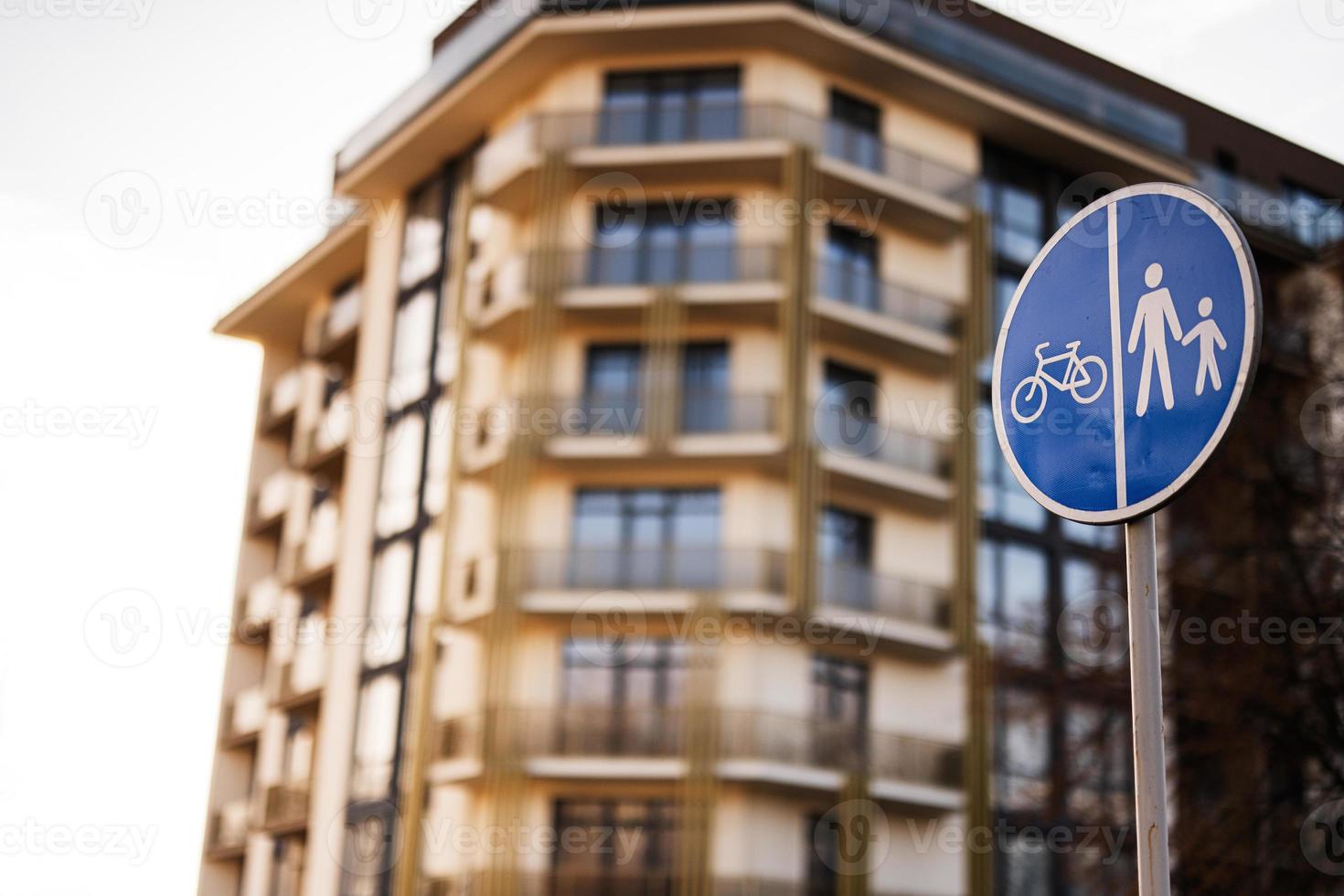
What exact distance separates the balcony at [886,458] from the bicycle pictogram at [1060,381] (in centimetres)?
2586

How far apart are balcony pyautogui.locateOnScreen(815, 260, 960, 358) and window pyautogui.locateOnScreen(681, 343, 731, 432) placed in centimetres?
213

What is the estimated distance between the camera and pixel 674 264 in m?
30.6

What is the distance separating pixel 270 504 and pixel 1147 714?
42411mm

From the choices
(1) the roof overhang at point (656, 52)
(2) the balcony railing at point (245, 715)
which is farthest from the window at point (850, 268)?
(2) the balcony railing at point (245, 715)

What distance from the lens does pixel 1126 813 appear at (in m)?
23.1

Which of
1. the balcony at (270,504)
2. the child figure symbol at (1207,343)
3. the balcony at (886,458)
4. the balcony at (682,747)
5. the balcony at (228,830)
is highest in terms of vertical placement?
the balcony at (270,504)

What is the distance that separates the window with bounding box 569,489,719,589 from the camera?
29.0m

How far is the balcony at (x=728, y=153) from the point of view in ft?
101

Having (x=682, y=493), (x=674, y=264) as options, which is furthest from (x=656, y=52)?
(x=682, y=493)

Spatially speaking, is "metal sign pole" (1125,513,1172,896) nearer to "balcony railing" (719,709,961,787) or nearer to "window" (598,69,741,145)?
"balcony railing" (719,709,961,787)

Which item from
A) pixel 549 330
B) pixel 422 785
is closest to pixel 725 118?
pixel 549 330

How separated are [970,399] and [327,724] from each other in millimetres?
15295

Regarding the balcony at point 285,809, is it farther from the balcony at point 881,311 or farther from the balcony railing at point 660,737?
the balcony at point 881,311

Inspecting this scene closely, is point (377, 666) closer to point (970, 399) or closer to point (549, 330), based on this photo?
point (549, 330)
